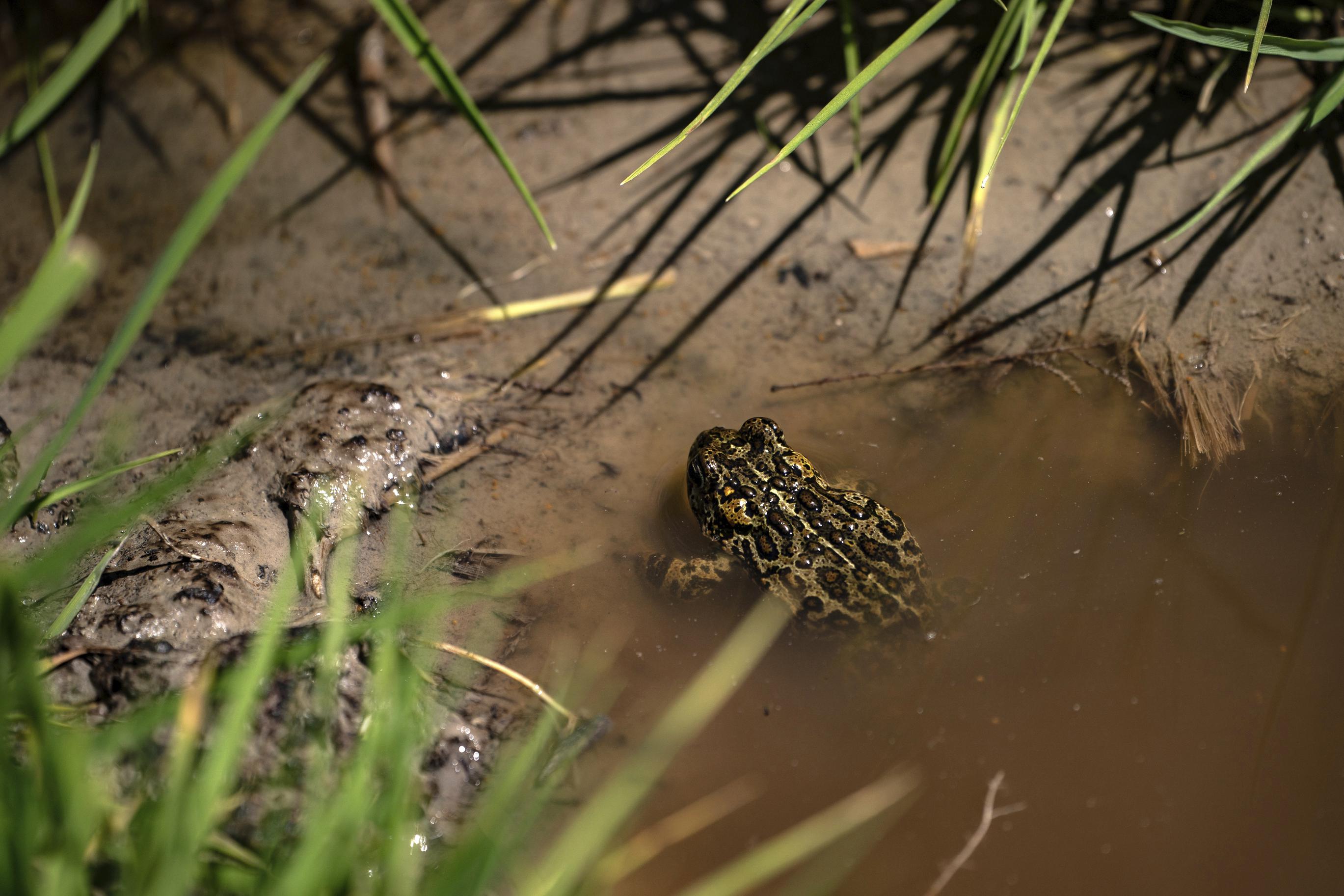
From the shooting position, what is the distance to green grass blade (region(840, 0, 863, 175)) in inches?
136

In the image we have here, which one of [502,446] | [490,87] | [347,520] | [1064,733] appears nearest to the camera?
[1064,733]

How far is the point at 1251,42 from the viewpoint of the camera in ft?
9.61

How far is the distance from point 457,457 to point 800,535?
1.37 m

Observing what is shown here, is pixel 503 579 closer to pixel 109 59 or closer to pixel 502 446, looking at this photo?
pixel 502 446

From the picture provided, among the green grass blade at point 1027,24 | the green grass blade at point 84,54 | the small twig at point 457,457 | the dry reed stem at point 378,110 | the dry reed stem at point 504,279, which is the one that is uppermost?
the green grass blade at point 84,54

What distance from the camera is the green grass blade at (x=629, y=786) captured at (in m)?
1.75

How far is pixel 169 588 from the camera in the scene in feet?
8.75

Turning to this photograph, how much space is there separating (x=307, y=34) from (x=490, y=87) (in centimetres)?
115

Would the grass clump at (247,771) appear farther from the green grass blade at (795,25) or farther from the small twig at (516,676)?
the green grass blade at (795,25)

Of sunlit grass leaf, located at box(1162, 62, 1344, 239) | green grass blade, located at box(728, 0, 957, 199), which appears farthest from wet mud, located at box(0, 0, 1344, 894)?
green grass blade, located at box(728, 0, 957, 199)

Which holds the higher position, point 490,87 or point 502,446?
point 490,87

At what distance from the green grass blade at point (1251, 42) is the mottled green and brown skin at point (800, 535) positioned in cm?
191

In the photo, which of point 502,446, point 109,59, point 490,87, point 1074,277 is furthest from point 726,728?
point 109,59

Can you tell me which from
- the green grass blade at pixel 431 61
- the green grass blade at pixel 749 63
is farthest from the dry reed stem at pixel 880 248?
the green grass blade at pixel 431 61
